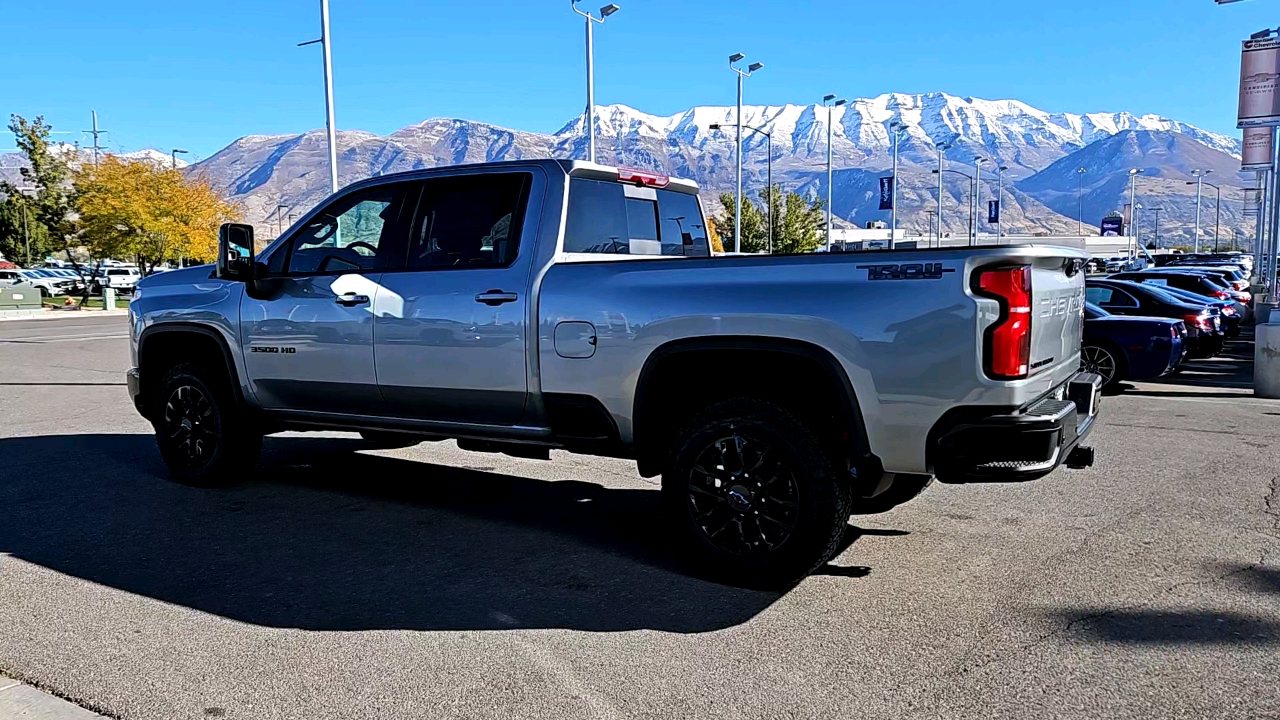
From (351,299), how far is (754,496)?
2755 millimetres

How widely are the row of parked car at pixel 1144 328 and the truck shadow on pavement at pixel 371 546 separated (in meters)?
7.18

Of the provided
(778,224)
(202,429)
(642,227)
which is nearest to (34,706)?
(202,429)

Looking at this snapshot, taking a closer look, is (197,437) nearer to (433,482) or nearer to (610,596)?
(433,482)

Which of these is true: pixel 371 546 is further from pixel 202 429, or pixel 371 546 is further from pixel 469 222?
pixel 202 429

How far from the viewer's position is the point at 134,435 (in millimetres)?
9312

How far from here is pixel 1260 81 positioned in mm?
18906

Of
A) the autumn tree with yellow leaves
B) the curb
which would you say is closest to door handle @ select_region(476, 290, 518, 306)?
the curb

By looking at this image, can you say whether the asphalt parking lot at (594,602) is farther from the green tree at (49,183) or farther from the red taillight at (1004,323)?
the green tree at (49,183)

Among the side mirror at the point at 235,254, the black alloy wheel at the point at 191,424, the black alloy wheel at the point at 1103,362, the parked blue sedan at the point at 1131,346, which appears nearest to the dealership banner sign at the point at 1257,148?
the parked blue sedan at the point at 1131,346

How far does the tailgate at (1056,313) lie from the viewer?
448 centimetres

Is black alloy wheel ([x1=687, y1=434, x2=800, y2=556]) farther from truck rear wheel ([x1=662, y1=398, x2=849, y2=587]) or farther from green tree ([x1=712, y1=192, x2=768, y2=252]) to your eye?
green tree ([x1=712, y1=192, x2=768, y2=252])

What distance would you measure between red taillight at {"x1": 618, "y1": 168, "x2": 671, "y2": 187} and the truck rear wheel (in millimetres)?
1894

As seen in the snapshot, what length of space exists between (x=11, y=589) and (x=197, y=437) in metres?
2.22

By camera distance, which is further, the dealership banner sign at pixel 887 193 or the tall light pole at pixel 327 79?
the dealership banner sign at pixel 887 193
